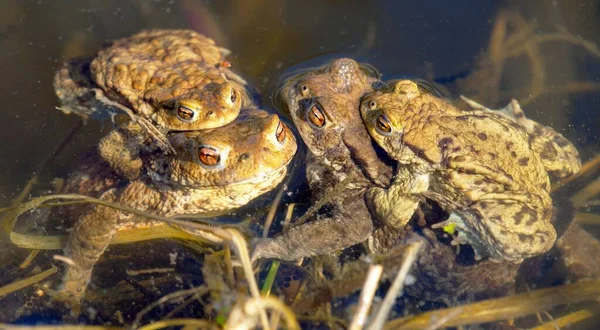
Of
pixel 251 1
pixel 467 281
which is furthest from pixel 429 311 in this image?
pixel 251 1

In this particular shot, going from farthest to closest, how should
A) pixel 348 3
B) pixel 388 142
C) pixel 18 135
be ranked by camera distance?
1. pixel 348 3
2. pixel 18 135
3. pixel 388 142

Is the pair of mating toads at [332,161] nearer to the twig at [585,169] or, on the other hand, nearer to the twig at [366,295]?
the twig at [585,169]

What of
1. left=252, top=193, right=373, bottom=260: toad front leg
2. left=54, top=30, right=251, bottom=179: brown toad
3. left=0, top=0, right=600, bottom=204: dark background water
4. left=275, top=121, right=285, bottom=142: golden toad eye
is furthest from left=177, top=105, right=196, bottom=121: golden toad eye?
left=0, top=0, right=600, bottom=204: dark background water

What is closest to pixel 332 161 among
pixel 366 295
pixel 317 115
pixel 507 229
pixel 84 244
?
pixel 317 115

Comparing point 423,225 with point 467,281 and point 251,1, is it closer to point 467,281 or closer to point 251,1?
point 467,281

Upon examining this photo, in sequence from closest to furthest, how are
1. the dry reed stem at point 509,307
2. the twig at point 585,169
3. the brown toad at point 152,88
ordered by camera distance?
the dry reed stem at point 509,307 → the brown toad at point 152,88 → the twig at point 585,169

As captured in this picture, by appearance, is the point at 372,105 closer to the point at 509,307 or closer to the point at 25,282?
the point at 509,307

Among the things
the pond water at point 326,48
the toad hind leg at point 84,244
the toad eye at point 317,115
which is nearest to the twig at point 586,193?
the pond water at point 326,48
